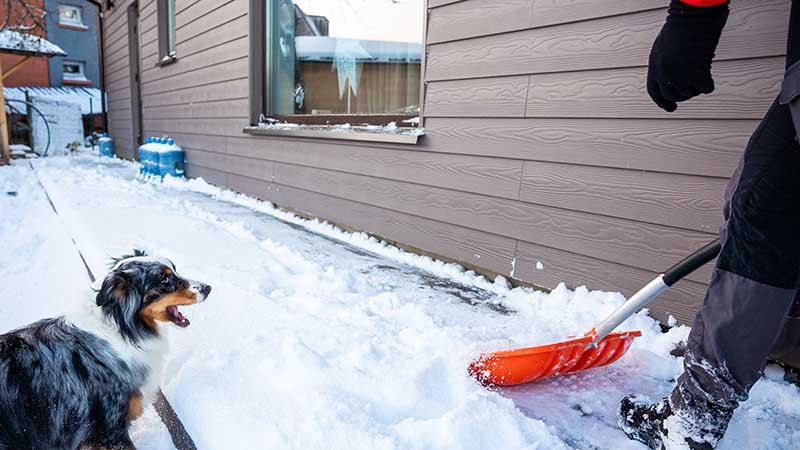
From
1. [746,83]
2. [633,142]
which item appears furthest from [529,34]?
[746,83]

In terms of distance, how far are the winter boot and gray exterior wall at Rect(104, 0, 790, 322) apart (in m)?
0.77

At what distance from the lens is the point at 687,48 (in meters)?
1.08

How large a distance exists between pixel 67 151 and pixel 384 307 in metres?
12.2

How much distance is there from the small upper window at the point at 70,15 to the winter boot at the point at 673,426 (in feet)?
72.6

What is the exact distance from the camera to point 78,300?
1.41 m

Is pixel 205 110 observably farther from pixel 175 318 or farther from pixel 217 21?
pixel 175 318

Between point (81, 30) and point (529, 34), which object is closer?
point (529, 34)

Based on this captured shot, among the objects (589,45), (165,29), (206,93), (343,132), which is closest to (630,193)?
(589,45)

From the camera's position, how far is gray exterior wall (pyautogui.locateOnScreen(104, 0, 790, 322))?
1760 millimetres

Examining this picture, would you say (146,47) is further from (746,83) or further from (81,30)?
(81,30)

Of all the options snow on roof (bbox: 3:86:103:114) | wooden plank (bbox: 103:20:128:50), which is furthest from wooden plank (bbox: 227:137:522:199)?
snow on roof (bbox: 3:86:103:114)

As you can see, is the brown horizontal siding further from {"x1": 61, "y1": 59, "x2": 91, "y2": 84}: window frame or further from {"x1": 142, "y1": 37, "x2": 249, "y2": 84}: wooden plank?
{"x1": 61, "y1": 59, "x2": 91, "y2": 84}: window frame

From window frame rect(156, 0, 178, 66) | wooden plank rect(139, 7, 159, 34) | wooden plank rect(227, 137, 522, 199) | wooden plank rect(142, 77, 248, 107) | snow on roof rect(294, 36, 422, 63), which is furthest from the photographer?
wooden plank rect(139, 7, 159, 34)

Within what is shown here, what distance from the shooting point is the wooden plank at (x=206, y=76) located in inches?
194
